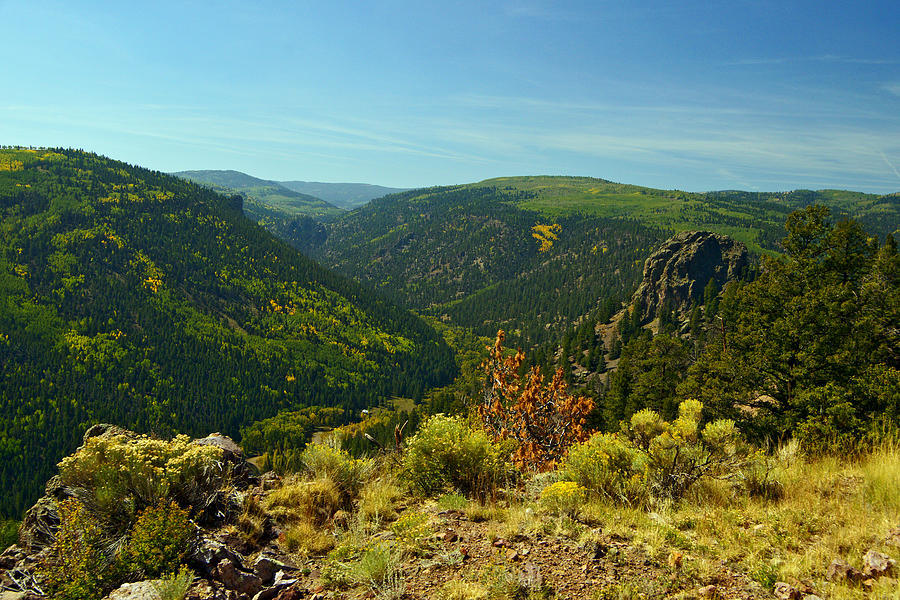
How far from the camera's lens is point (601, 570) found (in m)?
5.53

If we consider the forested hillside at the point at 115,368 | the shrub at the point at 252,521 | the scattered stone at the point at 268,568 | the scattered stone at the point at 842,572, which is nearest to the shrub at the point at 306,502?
the shrub at the point at 252,521

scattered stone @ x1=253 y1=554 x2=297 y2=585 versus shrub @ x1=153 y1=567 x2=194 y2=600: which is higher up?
shrub @ x1=153 y1=567 x2=194 y2=600

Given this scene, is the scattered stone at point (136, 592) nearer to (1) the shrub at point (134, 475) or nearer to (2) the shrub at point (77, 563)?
(2) the shrub at point (77, 563)

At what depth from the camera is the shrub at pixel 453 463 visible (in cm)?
924

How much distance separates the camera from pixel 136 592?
561 cm

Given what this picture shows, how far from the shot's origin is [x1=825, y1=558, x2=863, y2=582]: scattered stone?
4844 millimetres

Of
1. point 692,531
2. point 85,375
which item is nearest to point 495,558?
point 692,531

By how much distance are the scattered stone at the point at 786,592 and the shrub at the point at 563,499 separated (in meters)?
2.85

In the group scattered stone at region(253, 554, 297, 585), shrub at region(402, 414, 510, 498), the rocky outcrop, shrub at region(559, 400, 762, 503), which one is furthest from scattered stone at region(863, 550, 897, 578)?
scattered stone at region(253, 554, 297, 585)

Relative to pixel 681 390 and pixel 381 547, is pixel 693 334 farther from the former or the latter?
pixel 381 547

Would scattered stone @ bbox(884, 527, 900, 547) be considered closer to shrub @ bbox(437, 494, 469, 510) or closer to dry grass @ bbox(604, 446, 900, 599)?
Answer: dry grass @ bbox(604, 446, 900, 599)

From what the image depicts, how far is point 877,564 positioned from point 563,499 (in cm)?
382

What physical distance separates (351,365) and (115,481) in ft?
641

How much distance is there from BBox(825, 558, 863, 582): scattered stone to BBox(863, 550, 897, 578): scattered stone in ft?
0.33
